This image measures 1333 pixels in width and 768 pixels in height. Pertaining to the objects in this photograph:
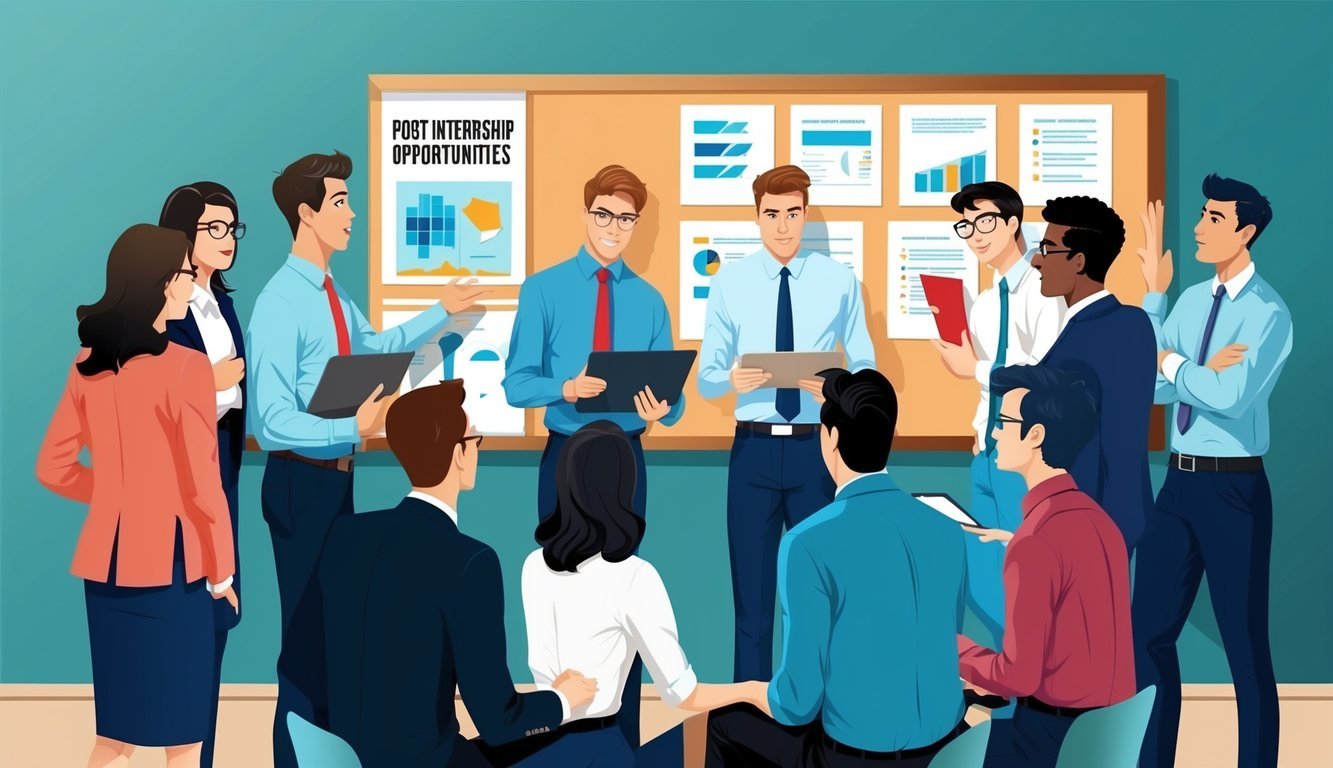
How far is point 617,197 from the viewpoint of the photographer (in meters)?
4.10

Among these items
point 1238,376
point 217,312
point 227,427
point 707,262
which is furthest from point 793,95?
point 227,427

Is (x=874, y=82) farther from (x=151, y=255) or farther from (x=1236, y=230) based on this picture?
(x=151, y=255)

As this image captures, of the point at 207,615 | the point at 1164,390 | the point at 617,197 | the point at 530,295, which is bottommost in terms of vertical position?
the point at 207,615

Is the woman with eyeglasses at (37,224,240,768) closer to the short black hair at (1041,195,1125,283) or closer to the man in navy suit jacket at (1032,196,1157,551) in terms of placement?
the man in navy suit jacket at (1032,196,1157,551)

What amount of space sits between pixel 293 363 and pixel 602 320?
3.38 ft

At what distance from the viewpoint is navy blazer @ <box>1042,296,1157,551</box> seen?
346 centimetres

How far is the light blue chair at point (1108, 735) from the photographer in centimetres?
242

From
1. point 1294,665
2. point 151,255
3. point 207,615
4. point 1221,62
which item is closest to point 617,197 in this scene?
point 151,255

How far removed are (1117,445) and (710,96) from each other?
1.96 meters

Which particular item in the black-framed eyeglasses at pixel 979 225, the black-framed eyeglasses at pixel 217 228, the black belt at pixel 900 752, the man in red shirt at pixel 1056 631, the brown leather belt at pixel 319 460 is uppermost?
the black-framed eyeglasses at pixel 979 225

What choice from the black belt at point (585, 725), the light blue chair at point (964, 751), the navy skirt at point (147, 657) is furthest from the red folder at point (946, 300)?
the navy skirt at point (147, 657)

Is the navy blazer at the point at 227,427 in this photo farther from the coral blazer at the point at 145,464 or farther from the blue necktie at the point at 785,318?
the blue necktie at the point at 785,318

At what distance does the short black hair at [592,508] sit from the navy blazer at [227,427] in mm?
1429

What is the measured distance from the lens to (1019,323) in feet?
13.5
